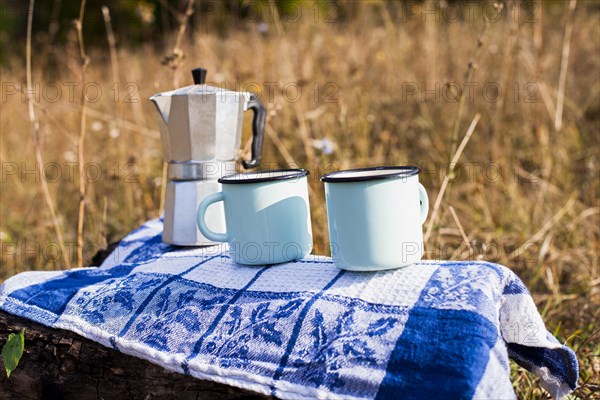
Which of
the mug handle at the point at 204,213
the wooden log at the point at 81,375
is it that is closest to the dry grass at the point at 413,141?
the mug handle at the point at 204,213

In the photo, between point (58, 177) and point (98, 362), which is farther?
point (58, 177)

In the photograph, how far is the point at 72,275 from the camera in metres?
1.34

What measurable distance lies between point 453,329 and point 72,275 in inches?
30.9

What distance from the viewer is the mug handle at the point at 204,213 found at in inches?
Result: 48.2

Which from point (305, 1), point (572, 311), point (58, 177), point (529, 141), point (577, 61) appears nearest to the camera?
point (572, 311)

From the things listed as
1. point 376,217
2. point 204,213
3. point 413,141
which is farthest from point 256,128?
point 413,141

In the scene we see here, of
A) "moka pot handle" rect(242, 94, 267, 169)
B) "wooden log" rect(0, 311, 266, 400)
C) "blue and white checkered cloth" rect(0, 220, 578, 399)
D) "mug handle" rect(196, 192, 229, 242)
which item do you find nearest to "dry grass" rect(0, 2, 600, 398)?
"moka pot handle" rect(242, 94, 267, 169)

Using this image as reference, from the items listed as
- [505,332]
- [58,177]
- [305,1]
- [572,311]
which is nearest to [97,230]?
[58,177]

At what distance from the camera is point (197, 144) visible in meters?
1.44

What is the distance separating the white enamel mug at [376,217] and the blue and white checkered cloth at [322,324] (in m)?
0.04

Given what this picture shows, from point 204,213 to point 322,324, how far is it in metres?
0.37

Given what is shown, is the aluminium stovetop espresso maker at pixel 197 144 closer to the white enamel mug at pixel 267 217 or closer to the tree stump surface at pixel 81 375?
the white enamel mug at pixel 267 217

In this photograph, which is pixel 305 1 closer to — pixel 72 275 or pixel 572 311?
pixel 572 311

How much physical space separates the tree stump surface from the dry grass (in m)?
0.78
